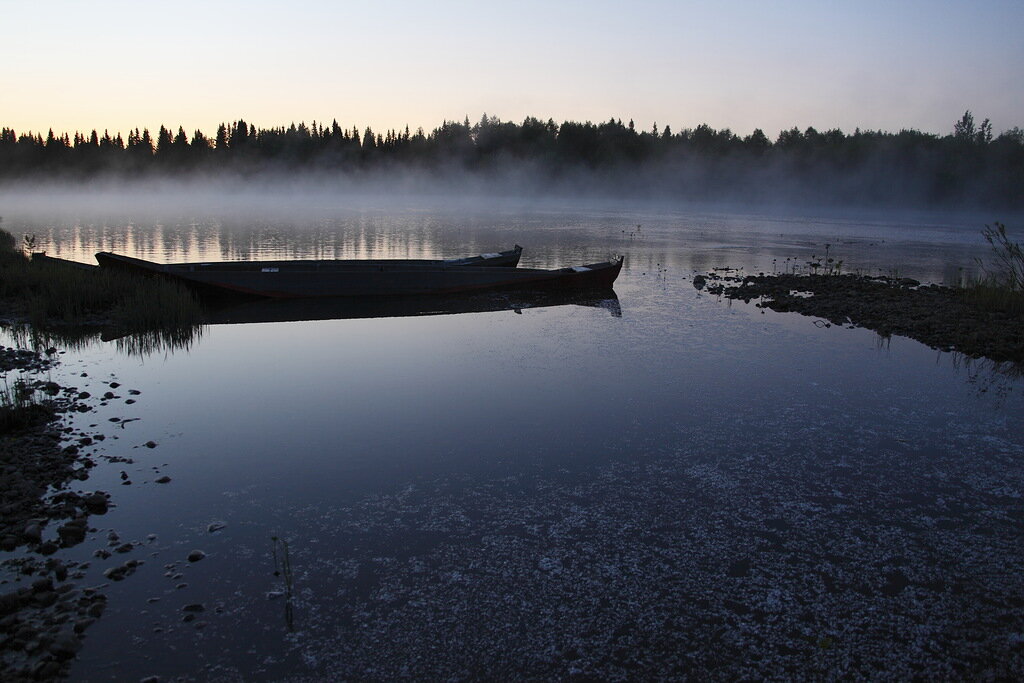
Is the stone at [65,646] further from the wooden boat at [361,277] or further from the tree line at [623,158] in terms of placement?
the tree line at [623,158]

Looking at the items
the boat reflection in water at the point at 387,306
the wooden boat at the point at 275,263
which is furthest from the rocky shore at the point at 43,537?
the wooden boat at the point at 275,263

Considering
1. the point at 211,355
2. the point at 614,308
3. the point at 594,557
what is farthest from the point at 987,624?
the point at 614,308

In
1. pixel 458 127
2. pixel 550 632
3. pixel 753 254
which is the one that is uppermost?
pixel 458 127

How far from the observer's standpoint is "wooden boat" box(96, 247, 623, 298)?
57.0ft

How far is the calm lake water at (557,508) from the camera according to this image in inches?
173

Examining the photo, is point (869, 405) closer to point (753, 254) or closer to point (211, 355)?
point (211, 355)

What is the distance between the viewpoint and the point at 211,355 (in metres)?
12.2

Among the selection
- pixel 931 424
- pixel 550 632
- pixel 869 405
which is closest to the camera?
pixel 550 632

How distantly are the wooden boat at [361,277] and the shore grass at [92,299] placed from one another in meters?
1.08

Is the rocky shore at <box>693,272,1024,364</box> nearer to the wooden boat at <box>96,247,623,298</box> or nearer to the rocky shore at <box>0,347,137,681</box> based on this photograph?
the wooden boat at <box>96,247,623,298</box>

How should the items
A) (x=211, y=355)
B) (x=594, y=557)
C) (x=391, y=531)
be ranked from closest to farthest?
(x=594, y=557) → (x=391, y=531) → (x=211, y=355)

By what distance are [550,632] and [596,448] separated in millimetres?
3446

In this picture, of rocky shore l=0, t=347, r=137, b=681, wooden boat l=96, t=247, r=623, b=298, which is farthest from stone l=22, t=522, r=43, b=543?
wooden boat l=96, t=247, r=623, b=298

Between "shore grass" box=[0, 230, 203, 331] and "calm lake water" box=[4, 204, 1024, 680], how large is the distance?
6.55ft
